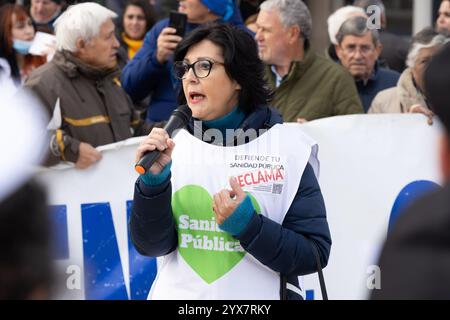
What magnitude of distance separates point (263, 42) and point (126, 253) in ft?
5.25

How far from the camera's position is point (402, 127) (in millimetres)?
5426

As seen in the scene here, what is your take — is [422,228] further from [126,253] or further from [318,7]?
[318,7]

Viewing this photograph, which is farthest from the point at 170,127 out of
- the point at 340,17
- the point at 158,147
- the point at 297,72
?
the point at 340,17

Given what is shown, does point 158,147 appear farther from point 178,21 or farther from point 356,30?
point 356,30

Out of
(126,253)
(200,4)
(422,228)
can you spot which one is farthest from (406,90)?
(422,228)

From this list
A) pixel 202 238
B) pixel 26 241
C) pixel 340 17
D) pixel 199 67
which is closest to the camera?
pixel 26 241

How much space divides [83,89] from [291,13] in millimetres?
1397

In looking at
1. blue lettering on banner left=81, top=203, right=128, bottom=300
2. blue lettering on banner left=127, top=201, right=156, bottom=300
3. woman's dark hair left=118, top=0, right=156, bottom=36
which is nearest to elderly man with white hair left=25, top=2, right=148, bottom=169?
blue lettering on banner left=81, top=203, right=128, bottom=300

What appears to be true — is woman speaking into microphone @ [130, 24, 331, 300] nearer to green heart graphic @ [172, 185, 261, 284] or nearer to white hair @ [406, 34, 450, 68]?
green heart graphic @ [172, 185, 261, 284]

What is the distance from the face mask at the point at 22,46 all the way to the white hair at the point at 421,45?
258 cm

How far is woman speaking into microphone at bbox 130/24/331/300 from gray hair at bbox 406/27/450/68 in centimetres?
223

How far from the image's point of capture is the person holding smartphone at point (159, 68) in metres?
6.09

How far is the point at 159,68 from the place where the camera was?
20.0ft

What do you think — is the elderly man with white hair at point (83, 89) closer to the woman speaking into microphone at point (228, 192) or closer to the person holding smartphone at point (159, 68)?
the person holding smartphone at point (159, 68)
